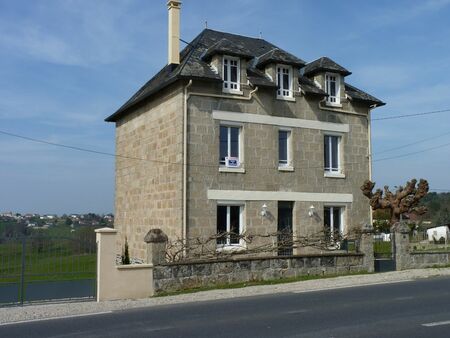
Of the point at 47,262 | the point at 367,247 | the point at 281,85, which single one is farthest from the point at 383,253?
the point at 47,262

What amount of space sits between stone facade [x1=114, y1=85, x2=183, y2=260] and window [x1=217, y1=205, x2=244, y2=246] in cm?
167

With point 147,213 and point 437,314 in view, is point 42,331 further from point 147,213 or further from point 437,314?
point 147,213

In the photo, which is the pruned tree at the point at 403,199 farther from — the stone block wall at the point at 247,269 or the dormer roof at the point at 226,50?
the dormer roof at the point at 226,50

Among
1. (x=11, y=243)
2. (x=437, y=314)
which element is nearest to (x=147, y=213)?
(x=11, y=243)

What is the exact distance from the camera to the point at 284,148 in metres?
21.1

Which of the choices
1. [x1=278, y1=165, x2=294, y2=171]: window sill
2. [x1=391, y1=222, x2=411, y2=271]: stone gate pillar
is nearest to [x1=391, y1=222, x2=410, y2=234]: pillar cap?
[x1=391, y1=222, x2=411, y2=271]: stone gate pillar

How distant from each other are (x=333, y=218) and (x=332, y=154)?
8.84 feet

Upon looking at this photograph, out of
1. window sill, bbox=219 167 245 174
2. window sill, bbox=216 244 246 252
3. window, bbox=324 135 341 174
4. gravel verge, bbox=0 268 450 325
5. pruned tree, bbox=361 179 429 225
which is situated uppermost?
window, bbox=324 135 341 174

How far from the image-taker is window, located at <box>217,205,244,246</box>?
1903 centimetres

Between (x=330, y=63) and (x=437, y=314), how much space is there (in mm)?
14721

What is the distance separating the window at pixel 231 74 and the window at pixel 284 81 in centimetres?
190

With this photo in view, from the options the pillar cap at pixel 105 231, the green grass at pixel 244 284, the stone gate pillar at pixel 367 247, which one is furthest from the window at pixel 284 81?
the pillar cap at pixel 105 231

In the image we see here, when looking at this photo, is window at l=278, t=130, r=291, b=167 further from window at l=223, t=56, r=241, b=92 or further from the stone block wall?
the stone block wall

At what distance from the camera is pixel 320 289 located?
14352 mm
